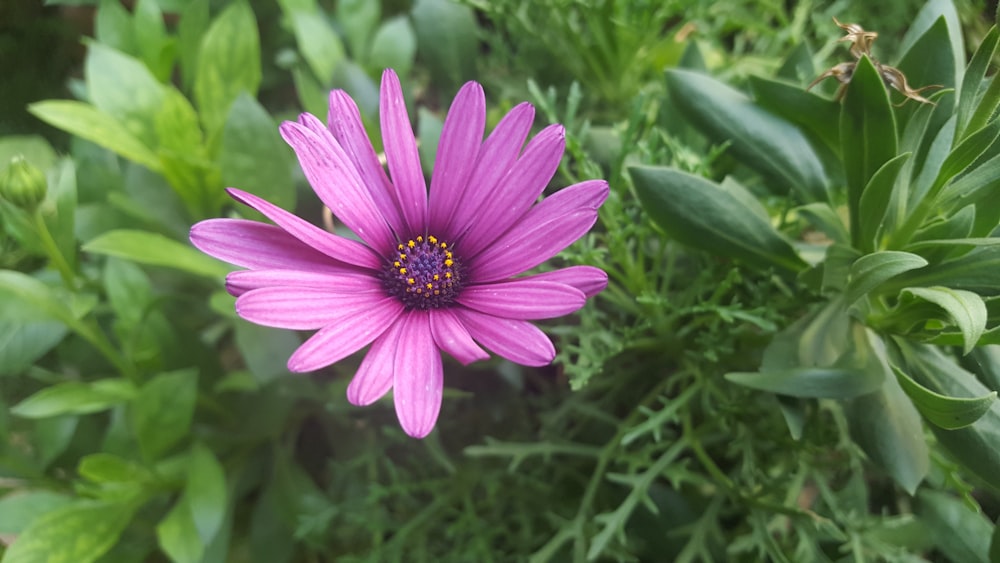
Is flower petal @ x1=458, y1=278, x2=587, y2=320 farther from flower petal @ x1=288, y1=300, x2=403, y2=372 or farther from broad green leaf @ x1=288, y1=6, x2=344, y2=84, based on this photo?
broad green leaf @ x1=288, y1=6, x2=344, y2=84

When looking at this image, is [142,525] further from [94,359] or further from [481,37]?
[481,37]

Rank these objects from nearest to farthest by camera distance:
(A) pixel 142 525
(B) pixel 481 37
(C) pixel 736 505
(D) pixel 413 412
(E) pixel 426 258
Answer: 1. (D) pixel 413 412
2. (E) pixel 426 258
3. (C) pixel 736 505
4. (A) pixel 142 525
5. (B) pixel 481 37

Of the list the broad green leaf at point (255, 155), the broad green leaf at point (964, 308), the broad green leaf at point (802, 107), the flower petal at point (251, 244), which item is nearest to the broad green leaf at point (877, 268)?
the broad green leaf at point (964, 308)

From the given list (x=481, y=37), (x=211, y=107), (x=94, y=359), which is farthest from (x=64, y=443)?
(x=481, y=37)

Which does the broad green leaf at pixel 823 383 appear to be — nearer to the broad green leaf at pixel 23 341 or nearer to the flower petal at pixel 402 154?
the flower petal at pixel 402 154

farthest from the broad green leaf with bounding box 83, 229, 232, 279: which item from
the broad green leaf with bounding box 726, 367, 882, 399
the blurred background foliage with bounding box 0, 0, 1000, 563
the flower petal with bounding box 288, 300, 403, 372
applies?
the broad green leaf with bounding box 726, 367, 882, 399

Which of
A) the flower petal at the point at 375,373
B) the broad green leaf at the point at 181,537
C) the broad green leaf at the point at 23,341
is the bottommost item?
the broad green leaf at the point at 181,537
